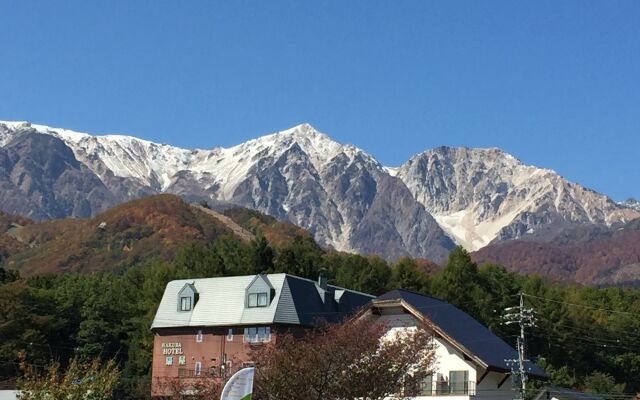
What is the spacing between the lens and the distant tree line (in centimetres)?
→ 9838

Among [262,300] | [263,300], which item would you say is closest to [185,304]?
[262,300]

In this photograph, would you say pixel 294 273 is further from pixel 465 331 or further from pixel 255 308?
pixel 465 331

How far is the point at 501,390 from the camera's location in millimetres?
62219

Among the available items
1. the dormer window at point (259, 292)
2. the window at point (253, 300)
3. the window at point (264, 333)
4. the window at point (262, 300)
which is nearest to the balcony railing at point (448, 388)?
the window at point (264, 333)

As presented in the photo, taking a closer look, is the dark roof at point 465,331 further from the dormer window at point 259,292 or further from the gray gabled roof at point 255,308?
the dormer window at point 259,292

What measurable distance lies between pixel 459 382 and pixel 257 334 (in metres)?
27.3

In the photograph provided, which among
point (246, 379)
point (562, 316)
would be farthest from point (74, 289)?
point (246, 379)

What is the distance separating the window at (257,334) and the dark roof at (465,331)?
21.3m

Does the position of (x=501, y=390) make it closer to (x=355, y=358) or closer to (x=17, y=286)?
(x=355, y=358)

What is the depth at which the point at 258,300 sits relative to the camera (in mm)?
85812

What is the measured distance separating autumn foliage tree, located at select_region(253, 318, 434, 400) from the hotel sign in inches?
1683

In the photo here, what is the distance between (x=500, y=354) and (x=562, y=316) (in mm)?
49342

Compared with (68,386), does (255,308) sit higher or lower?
higher

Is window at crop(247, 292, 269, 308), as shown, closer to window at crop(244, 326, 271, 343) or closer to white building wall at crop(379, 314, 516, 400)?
window at crop(244, 326, 271, 343)
